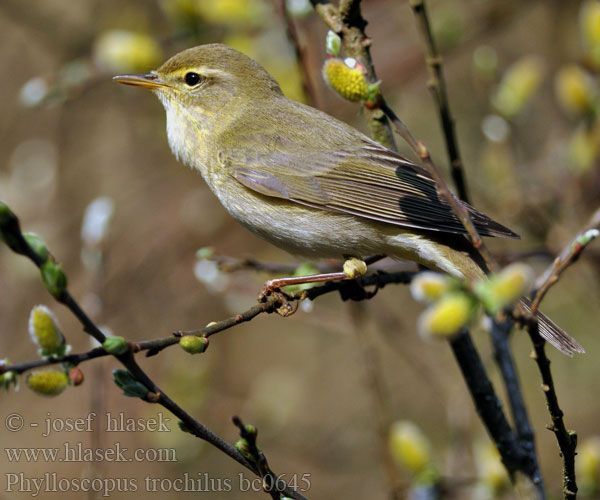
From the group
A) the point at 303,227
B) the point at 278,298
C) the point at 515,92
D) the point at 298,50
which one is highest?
the point at 515,92

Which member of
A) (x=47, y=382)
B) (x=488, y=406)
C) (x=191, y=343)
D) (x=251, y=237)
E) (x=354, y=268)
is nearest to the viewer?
(x=47, y=382)

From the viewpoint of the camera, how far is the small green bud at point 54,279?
1.29m

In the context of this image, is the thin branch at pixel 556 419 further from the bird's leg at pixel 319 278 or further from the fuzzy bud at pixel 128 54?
the fuzzy bud at pixel 128 54

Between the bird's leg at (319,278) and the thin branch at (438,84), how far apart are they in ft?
1.70

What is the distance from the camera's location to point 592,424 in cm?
496

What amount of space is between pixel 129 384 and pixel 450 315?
0.74 metres

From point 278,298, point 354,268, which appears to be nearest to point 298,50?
point 354,268

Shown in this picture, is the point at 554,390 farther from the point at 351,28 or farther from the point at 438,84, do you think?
the point at 351,28

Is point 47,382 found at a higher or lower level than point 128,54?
lower

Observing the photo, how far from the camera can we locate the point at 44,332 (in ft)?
4.69

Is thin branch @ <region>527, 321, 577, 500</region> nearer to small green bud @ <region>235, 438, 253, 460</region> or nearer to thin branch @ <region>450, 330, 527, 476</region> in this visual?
thin branch @ <region>450, 330, 527, 476</region>

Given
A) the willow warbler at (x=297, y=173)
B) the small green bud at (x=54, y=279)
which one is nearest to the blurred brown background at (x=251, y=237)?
the willow warbler at (x=297, y=173)

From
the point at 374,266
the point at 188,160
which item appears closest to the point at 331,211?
the point at 374,266

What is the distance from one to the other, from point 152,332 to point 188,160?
9.06 ft
